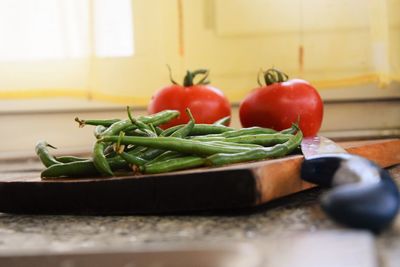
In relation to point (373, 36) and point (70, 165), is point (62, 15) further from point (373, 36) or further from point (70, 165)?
point (70, 165)

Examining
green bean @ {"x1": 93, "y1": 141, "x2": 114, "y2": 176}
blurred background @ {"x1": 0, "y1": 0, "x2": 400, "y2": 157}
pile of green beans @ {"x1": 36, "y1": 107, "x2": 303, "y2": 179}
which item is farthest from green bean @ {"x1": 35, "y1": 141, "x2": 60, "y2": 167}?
blurred background @ {"x1": 0, "y1": 0, "x2": 400, "y2": 157}

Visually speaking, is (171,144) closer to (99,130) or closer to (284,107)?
(99,130)

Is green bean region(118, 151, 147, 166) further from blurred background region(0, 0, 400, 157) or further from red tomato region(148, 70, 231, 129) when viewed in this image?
blurred background region(0, 0, 400, 157)

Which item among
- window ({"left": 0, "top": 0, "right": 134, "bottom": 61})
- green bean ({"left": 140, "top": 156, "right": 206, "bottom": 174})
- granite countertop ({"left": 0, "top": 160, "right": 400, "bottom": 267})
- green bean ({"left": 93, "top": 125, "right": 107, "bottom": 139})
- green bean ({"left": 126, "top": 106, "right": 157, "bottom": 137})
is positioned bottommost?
granite countertop ({"left": 0, "top": 160, "right": 400, "bottom": 267})

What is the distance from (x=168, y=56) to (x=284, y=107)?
21.1 inches

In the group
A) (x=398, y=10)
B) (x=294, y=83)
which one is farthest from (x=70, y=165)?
(x=398, y=10)

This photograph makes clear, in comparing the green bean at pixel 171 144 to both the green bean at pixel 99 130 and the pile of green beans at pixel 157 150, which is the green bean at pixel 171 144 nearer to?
the pile of green beans at pixel 157 150

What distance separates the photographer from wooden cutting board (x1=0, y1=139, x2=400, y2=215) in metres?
0.63

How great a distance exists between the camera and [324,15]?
1495mm

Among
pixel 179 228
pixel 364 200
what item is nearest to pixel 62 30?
pixel 179 228

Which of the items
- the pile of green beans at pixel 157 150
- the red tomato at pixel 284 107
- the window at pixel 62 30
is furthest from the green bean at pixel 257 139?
the window at pixel 62 30

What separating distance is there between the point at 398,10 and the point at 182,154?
958 millimetres

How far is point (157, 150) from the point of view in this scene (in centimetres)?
75

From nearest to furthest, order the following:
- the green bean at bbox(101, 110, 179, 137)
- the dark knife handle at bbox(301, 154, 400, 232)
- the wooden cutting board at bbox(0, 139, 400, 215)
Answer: the dark knife handle at bbox(301, 154, 400, 232) → the wooden cutting board at bbox(0, 139, 400, 215) → the green bean at bbox(101, 110, 179, 137)
